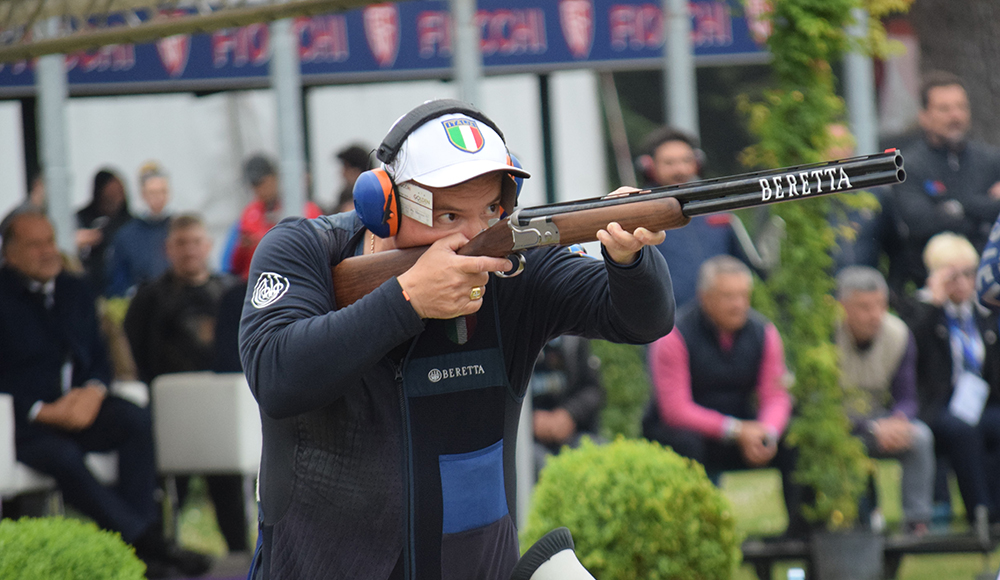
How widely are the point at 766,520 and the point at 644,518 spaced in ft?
11.5

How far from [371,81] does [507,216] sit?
839 cm

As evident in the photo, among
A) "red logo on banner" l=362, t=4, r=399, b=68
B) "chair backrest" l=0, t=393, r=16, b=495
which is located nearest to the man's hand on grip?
"chair backrest" l=0, t=393, r=16, b=495

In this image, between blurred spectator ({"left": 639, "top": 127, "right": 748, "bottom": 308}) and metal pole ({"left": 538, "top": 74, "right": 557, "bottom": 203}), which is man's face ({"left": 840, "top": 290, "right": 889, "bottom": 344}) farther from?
metal pole ({"left": 538, "top": 74, "right": 557, "bottom": 203})

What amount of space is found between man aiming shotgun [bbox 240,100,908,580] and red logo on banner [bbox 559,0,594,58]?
27.1 feet

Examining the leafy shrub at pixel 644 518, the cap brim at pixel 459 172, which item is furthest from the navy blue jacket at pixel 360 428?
the leafy shrub at pixel 644 518

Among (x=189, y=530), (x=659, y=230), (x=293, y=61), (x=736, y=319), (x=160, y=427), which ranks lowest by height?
(x=189, y=530)

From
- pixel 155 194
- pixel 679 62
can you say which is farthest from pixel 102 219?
pixel 679 62

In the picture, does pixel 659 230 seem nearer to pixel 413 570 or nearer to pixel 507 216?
pixel 507 216

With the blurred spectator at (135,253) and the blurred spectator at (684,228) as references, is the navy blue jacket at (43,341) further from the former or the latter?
the blurred spectator at (684,228)

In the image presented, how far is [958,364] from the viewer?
23.1ft

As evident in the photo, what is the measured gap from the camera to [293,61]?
7.02 m

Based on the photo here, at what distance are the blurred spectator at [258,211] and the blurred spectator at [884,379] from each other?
387 cm

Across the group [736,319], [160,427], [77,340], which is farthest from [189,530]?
[736,319]

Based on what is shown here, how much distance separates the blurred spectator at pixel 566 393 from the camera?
24.5 ft
